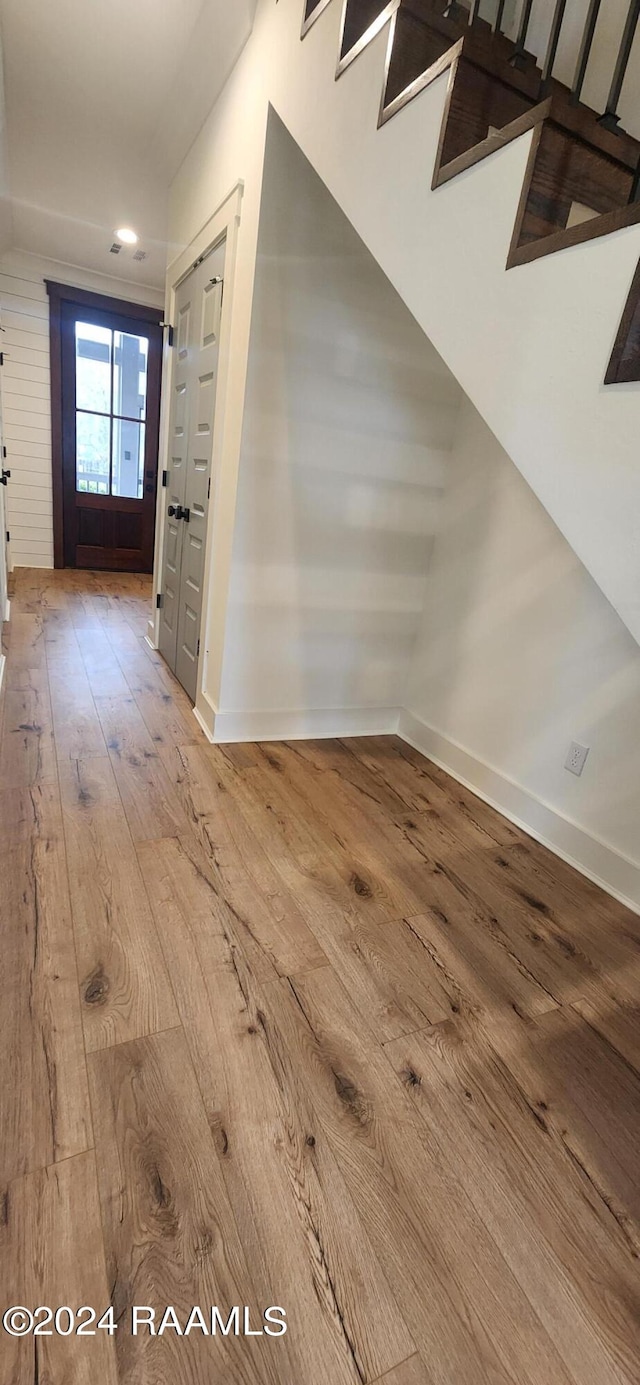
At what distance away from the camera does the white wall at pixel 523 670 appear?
73.3 inches

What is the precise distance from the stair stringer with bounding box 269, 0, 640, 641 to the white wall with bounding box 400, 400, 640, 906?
0.94 m

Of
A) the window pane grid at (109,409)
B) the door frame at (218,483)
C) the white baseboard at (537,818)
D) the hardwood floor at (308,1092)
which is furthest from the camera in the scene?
the window pane grid at (109,409)

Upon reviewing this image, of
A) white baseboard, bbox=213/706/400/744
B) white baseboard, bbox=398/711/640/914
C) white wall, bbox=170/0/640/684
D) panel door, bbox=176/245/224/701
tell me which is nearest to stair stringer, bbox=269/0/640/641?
white wall, bbox=170/0/640/684

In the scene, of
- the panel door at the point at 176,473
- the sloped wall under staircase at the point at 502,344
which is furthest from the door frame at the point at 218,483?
the panel door at the point at 176,473

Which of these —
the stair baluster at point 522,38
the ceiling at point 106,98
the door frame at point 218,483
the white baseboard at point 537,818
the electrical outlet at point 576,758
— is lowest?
the white baseboard at point 537,818

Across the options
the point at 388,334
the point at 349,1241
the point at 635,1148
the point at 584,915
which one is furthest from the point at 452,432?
the point at 349,1241

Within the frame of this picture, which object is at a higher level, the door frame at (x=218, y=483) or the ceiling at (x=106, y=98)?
the ceiling at (x=106, y=98)

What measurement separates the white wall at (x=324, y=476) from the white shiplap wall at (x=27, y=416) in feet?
12.7

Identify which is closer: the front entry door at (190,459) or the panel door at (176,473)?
the front entry door at (190,459)

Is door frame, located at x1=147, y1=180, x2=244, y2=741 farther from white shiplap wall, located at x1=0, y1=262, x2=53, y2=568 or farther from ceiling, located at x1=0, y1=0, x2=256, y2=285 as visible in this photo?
white shiplap wall, located at x1=0, y1=262, x2=53, y2=568

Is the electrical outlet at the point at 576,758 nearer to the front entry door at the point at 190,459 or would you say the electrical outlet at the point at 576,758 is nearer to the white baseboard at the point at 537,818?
the white baseboard at the point at 537,818

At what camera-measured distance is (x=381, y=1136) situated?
1044 millimetres

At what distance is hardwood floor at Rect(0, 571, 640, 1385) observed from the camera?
804 millimetres

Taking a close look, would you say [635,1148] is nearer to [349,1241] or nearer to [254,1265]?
[349,1241]
